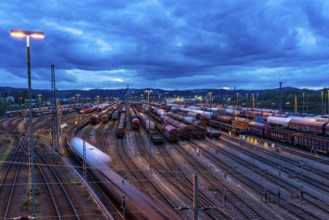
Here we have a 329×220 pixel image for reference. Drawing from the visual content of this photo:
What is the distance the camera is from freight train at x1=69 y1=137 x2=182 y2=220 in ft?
48.3

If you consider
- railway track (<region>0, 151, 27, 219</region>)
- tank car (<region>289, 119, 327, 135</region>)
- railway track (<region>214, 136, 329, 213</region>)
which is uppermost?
tank car (<region>289, 119, 327, 135</region>)

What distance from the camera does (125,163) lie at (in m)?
36.3

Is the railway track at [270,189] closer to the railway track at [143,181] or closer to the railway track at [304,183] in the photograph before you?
the railway track at [304,183]

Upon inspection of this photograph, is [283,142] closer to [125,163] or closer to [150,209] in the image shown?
[125,163]

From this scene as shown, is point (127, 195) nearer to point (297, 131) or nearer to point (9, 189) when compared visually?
point (9, 189)

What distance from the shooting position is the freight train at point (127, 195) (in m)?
14.7

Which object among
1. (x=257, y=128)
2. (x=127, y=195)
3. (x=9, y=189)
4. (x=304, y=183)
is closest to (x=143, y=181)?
(x=127, y=195)

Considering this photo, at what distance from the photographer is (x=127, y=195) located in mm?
17953

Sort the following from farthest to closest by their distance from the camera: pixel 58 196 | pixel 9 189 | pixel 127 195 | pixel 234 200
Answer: pixel 9 189, pixel 58 196, pixel 234 200, pixel 127 195

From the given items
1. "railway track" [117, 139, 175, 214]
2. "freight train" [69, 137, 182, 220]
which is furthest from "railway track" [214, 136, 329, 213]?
"freight train" [69, 137, 182, 220]

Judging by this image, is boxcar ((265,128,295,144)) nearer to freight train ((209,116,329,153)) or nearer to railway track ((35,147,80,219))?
freight train ((209,116,329,153))

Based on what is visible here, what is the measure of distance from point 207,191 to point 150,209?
11.8m

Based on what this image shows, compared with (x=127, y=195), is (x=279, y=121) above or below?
above

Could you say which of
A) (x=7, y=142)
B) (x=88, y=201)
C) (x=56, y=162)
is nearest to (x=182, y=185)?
(x=88, y=201)
